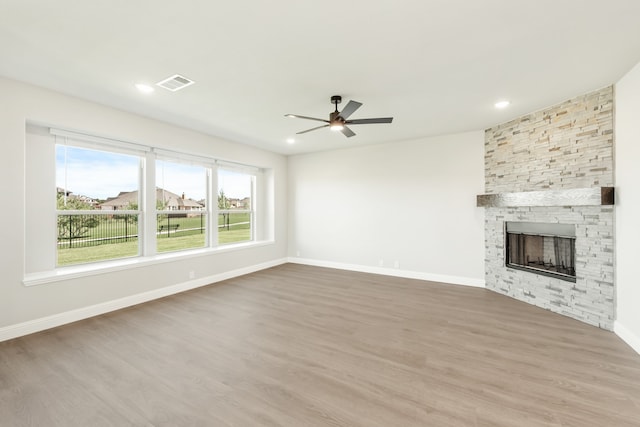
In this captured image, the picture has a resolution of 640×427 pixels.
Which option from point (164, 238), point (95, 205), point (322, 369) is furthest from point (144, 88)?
point (322, 369)

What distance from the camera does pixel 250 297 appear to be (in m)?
4.21

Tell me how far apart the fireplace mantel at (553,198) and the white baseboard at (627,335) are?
1333 mm

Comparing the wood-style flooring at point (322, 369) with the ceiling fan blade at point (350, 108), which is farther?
the ceiling fan blade at point (350, 108)

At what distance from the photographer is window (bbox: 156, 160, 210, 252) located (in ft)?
15.1

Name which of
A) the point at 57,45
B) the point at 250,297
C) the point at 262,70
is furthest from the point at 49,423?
the point at 262,70

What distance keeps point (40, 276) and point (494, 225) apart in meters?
6.42

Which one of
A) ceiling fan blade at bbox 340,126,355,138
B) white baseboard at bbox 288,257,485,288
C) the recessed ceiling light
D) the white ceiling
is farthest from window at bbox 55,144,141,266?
white baseboard at bbox 288,257,485,288

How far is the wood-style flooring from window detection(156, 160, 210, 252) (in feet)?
4.80

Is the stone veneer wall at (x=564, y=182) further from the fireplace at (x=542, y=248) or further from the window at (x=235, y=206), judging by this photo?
the window at (x=235, y=206)

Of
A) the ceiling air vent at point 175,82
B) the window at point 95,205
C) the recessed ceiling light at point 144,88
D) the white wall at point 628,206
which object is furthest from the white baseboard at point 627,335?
the window at point 95,205

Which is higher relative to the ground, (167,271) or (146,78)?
(146,78)

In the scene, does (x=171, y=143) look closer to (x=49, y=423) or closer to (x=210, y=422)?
(x=49, y=423)

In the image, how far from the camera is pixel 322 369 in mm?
2303

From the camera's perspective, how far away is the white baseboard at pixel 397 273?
4803 millimetres
